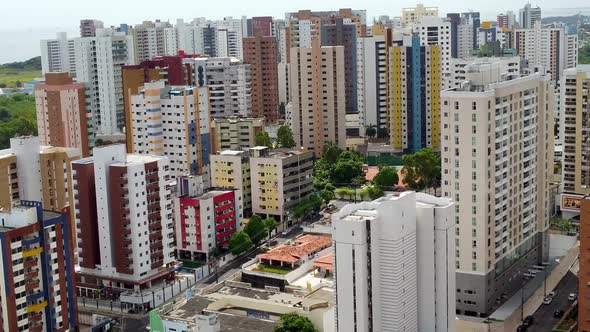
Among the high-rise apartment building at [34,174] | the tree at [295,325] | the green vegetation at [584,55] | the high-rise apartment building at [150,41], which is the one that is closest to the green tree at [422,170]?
the high-rise apartment building at [34,174]

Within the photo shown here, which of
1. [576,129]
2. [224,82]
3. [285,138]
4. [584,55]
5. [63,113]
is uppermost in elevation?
[584,55]

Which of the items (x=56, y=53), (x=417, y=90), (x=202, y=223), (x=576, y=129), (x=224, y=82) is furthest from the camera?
(x=56, y=53)

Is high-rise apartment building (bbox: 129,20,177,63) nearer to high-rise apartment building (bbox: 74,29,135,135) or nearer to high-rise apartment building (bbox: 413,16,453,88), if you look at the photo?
high-rise apartment building (bbox: 74,29,135,135)

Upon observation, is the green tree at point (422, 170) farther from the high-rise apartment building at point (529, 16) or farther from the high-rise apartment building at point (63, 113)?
the high-rise apartment building at point (529, 16)

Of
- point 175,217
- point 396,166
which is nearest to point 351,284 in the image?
point 175,217

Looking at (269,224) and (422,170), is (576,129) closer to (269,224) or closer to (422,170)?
(422,170)

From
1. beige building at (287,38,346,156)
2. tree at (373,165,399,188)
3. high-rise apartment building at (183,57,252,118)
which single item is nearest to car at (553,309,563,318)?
tree at (373,165,399,188)

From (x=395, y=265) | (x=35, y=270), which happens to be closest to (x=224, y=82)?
(x=35, y=270)
